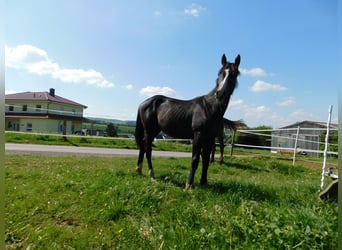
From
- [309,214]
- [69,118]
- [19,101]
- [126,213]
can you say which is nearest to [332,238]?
[309,214]

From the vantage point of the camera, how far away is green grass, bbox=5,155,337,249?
2623mm

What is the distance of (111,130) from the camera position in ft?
69.2

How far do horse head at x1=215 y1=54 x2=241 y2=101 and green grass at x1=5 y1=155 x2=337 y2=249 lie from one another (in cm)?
148

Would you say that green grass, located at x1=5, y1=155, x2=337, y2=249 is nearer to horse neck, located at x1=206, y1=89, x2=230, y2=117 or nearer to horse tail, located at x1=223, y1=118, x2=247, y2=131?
horse neck, located at x1=206, y1=89, x2=230, y2=117

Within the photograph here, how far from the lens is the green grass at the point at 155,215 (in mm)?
2623

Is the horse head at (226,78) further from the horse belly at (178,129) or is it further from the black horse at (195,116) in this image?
the horse belly at (178,129)

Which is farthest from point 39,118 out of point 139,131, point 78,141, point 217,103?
point 217,103

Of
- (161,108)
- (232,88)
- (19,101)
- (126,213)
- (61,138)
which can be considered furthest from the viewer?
(19,101)

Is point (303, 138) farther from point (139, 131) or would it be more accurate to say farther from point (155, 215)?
point (155, 215)

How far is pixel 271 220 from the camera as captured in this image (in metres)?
2.77

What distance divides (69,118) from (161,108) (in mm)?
28199

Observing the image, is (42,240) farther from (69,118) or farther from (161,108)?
(69,118)

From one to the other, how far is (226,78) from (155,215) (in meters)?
2.16

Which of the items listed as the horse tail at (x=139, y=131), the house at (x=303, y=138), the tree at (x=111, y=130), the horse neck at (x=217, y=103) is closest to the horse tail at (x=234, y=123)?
the horse tail at (x=139, y=131)
